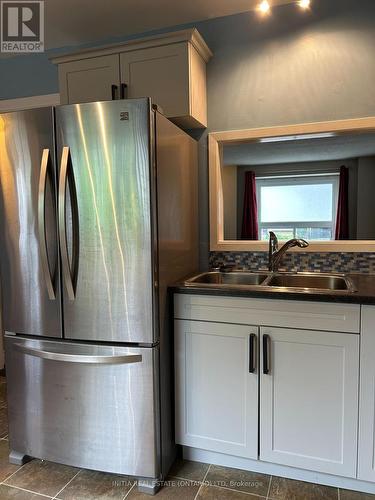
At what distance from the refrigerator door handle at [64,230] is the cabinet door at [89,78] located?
0.73m

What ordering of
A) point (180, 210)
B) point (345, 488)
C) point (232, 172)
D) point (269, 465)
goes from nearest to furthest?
point (345, 488) → point (269, 465) → point (180, 210) → point (232, 172)

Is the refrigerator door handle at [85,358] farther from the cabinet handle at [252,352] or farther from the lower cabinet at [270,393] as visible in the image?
the cabinet handle at [252,352]

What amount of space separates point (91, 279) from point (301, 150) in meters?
1.54

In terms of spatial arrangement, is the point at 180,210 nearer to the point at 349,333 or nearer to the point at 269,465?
the point at 349,333

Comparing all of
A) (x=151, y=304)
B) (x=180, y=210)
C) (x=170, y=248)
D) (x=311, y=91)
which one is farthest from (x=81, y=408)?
(x=311, y=91)

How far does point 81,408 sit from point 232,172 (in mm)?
1678

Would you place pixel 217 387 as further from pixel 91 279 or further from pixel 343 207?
pixel 343 207

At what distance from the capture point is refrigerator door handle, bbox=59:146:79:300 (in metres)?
1.60

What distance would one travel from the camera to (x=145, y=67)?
205 cm

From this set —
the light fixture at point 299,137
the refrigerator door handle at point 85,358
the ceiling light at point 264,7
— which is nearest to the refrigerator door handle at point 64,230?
the refrigerator door handle at point 85,358

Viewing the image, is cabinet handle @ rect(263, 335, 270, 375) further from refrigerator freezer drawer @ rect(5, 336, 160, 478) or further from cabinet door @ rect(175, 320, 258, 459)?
refrigerator freezer drawer @ rect(5, 336, 160, 478)

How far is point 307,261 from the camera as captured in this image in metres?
2.17

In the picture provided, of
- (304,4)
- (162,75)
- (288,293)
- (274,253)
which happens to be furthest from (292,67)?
(288,293)

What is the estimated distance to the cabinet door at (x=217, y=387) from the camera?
Answer: 1.70 meters
